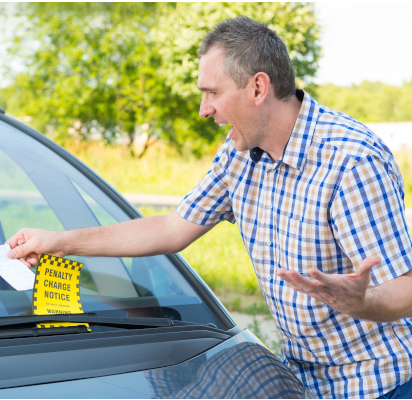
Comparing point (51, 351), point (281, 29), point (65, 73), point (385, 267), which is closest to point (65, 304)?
point (51, 351)

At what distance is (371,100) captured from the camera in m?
12.7

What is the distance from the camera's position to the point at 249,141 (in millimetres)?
1604

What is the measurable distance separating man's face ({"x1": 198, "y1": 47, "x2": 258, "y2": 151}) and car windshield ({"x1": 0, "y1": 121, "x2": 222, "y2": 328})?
47 centimetres

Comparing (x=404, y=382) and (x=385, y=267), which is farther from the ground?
(x=385, y=267)

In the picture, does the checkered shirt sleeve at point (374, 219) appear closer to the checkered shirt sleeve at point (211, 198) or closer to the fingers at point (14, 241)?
the checkered shirt sleeve at point (211, 198)

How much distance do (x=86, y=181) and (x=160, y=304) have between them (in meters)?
0.50

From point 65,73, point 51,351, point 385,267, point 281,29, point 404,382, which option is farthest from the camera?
point 65,73

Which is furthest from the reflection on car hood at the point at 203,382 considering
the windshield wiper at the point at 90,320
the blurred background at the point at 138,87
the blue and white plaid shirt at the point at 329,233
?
the blurred background at the point at 138,87

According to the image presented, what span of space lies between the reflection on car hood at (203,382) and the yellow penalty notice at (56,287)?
23 cm

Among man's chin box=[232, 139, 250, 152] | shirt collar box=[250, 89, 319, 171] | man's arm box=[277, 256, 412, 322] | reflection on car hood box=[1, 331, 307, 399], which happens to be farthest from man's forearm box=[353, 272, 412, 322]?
man's chin box=[232, 139, 250, 152]

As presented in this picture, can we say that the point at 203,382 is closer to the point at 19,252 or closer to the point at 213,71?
the point at 19,252

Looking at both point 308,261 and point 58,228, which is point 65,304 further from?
point 308,261

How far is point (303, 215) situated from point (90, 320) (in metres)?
0.66

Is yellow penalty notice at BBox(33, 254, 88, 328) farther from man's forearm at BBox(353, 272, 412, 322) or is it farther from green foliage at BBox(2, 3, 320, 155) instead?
green foliage at BBox(2, 3, 320, 155)
